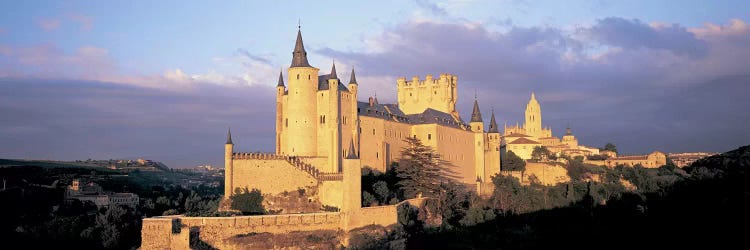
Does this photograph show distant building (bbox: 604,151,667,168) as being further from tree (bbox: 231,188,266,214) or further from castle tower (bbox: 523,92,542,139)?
tree (bbox: 231,188,266,214)

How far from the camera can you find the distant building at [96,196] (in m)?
66.9

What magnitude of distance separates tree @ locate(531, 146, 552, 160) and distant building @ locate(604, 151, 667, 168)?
21.1ft

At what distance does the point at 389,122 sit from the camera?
5509 cm

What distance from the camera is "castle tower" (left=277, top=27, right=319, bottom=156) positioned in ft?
156

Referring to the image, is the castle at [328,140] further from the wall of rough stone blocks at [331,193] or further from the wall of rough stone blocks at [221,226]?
the wall of rough stone blocks at [221,226]

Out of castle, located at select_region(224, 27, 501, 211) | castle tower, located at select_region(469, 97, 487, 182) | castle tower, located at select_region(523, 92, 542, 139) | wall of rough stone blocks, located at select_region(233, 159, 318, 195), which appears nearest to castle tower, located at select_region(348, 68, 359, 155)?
castle, located at select_region(224, 27, 501, 211)

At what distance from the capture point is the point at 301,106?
47719 mm

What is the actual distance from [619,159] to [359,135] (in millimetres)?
34922

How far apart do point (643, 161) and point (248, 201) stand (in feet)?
148

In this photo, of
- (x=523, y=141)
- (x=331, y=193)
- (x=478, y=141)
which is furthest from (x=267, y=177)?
(x=523, y=141)

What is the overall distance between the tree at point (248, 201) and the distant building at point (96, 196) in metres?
24.1

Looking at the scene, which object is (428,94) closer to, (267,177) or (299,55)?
(299,55)

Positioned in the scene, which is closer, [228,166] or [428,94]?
[228,166]

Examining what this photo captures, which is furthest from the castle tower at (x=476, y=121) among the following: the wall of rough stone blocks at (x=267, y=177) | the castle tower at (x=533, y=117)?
the castle tower at (x=533, y=117)
